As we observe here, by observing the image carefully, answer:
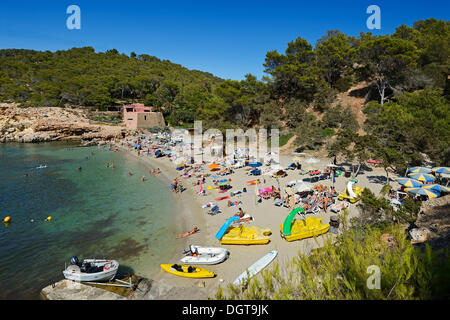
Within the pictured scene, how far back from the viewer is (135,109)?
5828 cm

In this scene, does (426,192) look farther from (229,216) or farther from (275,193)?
(229,216)

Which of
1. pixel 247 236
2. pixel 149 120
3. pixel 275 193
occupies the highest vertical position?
pixel 149 120

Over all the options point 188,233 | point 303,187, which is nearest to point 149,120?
point 188,233

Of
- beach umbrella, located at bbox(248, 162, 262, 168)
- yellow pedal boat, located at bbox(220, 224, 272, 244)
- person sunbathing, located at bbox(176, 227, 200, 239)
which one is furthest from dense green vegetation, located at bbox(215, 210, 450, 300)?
beach umbrella, located at bbox(248, 162, 262, 168)

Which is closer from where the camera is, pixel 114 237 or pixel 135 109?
pixel 114 237

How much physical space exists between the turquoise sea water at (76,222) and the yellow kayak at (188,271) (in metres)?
1.17

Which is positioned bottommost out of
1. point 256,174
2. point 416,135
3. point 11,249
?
point 11,249

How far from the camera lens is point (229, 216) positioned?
16.1 m

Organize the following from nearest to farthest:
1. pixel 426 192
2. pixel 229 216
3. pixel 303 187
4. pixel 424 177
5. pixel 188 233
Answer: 1. pixel 426 192
2. pixel 188 233
3. pixel 424 177
4. pixel 229 216
5. pixel 303 187

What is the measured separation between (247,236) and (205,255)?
2.50 m

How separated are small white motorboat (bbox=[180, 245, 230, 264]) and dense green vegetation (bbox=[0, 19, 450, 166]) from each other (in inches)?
602
